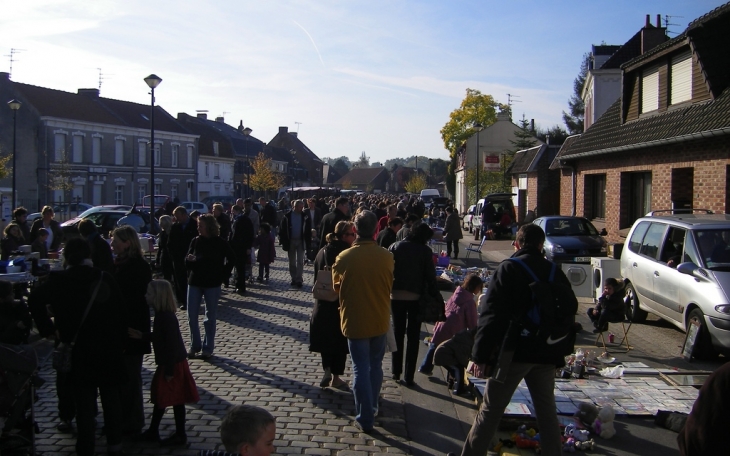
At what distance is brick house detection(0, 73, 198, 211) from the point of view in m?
43.8

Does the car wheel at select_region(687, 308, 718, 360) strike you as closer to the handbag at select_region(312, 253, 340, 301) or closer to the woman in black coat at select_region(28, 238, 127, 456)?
the handbag at select_region(312, 253, 340, 301)

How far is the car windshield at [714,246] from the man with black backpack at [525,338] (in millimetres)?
5287

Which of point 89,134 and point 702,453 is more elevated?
point 89,134

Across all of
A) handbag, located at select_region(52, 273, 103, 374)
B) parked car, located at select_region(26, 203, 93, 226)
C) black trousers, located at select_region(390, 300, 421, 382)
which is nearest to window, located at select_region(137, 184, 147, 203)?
parked car, located at select_region(26, 203, 93, 226)

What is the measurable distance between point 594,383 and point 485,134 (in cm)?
5841

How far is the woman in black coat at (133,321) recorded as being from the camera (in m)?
5.69

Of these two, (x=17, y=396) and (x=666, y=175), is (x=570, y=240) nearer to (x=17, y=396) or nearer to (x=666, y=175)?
(x=666, y=175)

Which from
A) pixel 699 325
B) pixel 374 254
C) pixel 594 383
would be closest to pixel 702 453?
pixel 374 254

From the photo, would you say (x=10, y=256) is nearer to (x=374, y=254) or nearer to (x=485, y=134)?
(x=374, y=254)

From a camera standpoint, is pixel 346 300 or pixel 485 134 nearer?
pixel 346 300

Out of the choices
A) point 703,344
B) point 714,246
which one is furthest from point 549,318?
point 714,246

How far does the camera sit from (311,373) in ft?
26.0

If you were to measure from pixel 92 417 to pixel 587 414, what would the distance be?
13.5ft

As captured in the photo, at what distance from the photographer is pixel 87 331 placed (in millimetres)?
5035
